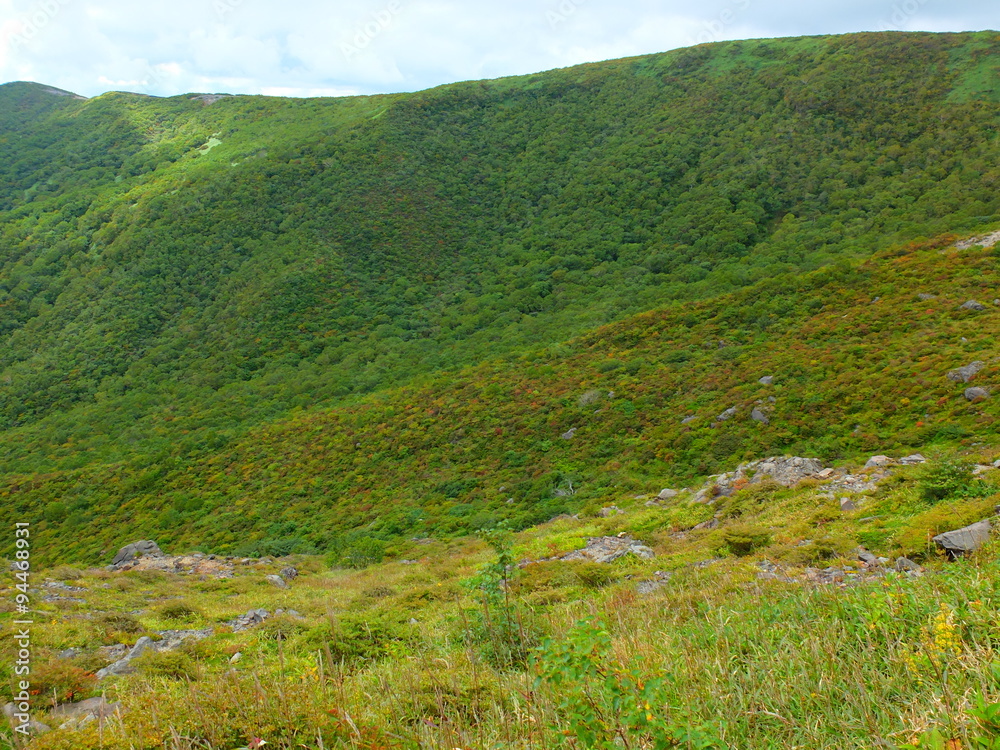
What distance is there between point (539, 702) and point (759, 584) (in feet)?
11.7

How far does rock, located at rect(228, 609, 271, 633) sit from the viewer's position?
29.4ft

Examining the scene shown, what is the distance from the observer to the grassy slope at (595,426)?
15.7 meters

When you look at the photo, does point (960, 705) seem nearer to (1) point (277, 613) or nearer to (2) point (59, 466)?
(1) point (277, 613)

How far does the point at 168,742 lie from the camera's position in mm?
3182

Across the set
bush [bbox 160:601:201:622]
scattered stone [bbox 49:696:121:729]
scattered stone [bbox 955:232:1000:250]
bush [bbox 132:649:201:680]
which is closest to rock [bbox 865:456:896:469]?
bush [bbox 132:649:201:680]

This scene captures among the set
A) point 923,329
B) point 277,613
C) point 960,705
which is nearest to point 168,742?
point 960,705

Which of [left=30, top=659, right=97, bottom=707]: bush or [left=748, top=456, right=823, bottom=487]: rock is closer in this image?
[left=30, top=659, right=97, bottom=707]: bush

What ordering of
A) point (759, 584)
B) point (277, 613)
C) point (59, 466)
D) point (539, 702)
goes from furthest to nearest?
point (59, 466) → point (277, 613) → point (759, 584) → point (539, 702)

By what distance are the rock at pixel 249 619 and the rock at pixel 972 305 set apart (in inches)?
863

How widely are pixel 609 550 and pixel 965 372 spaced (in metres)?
11.0

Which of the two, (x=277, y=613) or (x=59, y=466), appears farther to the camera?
(x=59, y=466)

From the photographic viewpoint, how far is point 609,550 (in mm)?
10797

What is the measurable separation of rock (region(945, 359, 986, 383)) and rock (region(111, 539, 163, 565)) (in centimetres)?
2358

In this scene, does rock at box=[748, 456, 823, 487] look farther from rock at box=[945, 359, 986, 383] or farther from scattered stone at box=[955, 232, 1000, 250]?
scattered stone at box=[955, 232, 1000, 250]
